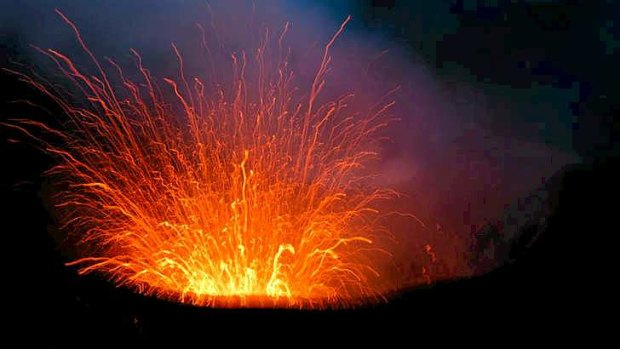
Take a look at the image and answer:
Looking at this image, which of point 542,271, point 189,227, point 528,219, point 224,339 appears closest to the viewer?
point 224,339

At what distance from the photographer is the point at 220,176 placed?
336 inches

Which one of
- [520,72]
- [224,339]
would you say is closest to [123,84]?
[224,339]

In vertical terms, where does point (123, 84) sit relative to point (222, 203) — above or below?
above

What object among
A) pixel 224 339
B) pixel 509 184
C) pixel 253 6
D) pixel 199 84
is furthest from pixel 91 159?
pixel 509 184

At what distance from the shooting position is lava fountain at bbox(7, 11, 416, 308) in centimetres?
812

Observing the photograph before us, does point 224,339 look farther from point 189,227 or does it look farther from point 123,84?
point 123,84

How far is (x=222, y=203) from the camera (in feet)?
27.8

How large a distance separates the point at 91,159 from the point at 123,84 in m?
1.31

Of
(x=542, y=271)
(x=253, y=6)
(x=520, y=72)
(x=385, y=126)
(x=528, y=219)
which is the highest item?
(x=253, y=6)

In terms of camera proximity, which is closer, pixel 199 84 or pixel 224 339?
pixel 224 339

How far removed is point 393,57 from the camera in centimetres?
970

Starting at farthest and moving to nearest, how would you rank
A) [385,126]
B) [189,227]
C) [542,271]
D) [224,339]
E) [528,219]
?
[385,126] → [528,219] → [189,227] → [542,271] → [224,339]

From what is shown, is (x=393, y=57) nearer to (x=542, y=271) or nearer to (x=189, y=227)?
(x=189, y=227)

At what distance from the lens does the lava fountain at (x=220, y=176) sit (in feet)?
26.6
